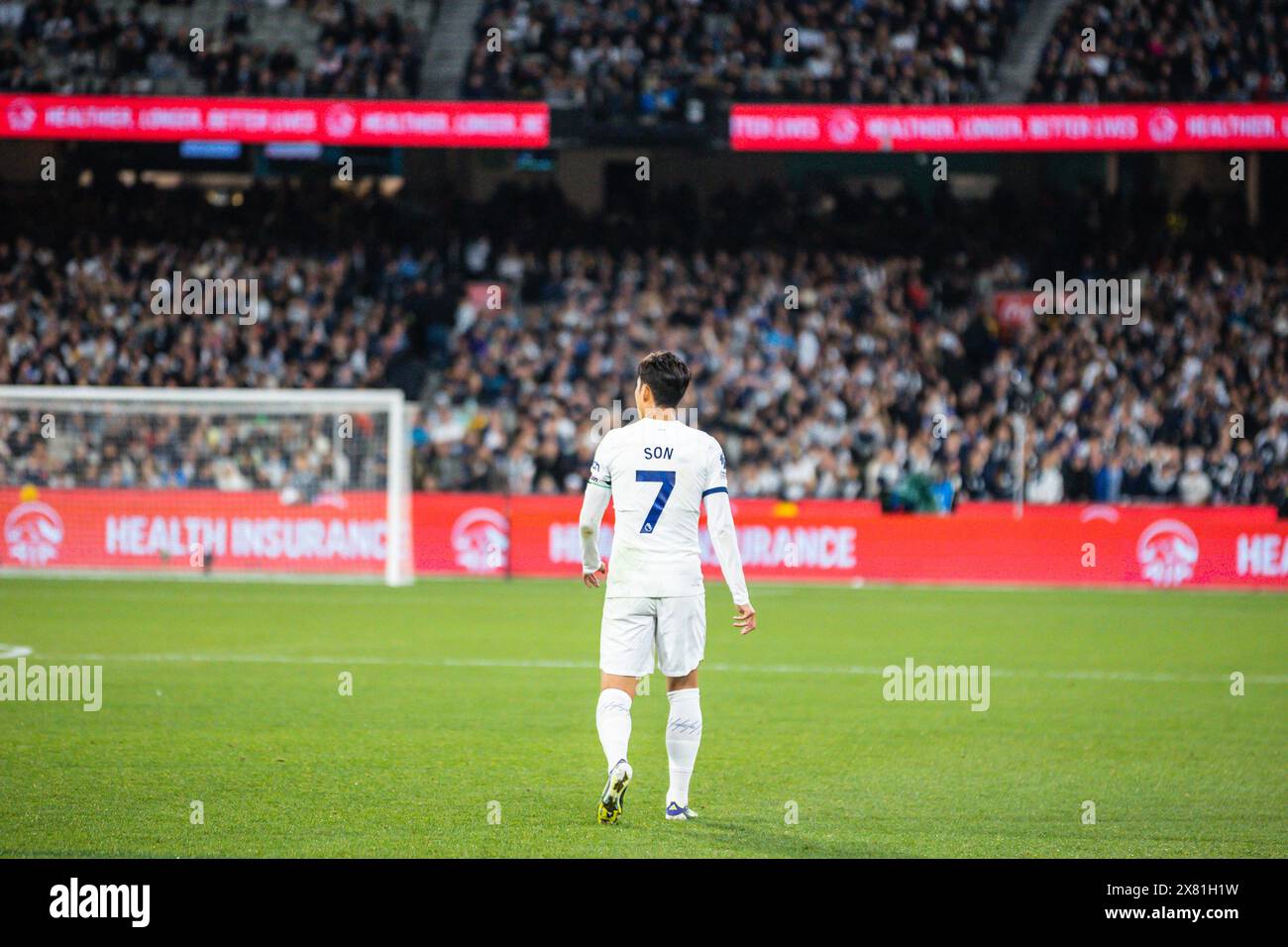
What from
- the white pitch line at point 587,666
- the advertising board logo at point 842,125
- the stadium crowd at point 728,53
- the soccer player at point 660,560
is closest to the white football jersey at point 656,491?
the soccer player at point 660,560

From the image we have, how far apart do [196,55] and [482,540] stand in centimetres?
1159

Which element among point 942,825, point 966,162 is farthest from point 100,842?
point 966,162

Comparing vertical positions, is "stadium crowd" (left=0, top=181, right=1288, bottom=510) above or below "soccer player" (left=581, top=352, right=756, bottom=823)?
above

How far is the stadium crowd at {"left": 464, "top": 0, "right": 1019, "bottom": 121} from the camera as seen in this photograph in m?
28.8

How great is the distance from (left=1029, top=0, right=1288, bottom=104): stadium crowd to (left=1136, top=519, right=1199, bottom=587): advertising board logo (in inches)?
362

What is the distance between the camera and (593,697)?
1241 cm

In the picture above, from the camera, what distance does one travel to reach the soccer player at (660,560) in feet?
25.1

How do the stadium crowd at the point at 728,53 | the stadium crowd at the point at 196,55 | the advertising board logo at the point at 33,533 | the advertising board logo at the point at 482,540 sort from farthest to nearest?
the stadium crowd at the point at 728,53
the stadium crowd at the point at 196,55
the advertising board logo at the point at 482,540
the advertising board logo at the point at 33,533

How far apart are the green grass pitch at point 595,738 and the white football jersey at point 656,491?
1.15 m

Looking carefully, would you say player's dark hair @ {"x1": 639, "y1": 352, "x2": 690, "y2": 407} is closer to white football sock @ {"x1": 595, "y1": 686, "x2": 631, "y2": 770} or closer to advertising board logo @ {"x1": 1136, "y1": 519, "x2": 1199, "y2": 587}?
white football sock @ {"x1": 595, "y1": 686, "x2": 631, "y2": 770}

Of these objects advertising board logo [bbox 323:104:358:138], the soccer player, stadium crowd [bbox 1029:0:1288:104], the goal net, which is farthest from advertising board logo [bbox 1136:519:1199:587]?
the soccer player

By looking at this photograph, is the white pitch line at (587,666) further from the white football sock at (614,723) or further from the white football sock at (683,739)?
the white football sock at (614,723)

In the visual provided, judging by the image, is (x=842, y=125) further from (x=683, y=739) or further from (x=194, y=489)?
(x=683, y=739)

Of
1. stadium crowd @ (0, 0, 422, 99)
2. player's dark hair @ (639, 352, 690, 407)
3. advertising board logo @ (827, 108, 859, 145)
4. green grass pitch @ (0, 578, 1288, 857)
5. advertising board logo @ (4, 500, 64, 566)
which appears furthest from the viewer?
stadium crowd @ (0, 0, 422, 99)
